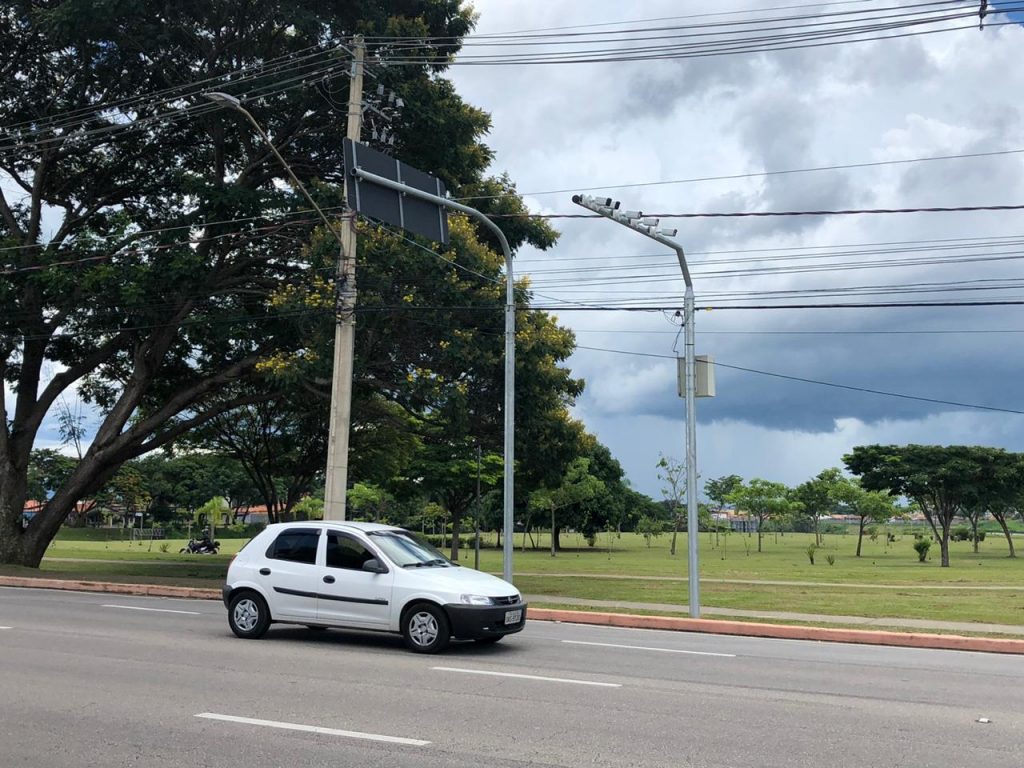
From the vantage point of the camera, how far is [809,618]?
16.4 m

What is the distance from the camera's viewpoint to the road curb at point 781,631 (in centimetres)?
1346

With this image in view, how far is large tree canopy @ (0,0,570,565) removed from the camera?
23.2m

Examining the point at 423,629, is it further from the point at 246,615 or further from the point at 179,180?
the point at 179,180

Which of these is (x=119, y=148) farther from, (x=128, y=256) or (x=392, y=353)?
(x=392, y=353)

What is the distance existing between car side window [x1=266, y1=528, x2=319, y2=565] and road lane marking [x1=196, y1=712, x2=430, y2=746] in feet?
15.3

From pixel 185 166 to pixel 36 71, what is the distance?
194 inches

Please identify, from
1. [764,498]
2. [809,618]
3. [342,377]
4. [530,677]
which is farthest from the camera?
[764,498]

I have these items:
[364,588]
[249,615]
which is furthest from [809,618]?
[249,615]

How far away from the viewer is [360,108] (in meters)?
20.2

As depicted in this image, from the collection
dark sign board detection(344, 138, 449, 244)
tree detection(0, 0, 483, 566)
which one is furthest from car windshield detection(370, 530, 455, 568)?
tree detection(0, 0, 483, 566)

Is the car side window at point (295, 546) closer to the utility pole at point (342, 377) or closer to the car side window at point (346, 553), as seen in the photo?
the car side window at point (346, 553)

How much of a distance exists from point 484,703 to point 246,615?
5.37 meters

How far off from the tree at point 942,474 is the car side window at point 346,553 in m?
44.3

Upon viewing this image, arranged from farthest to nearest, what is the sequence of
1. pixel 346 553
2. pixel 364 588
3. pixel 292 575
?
pixel 292 575
pixel 346 553
pixel 364 588
